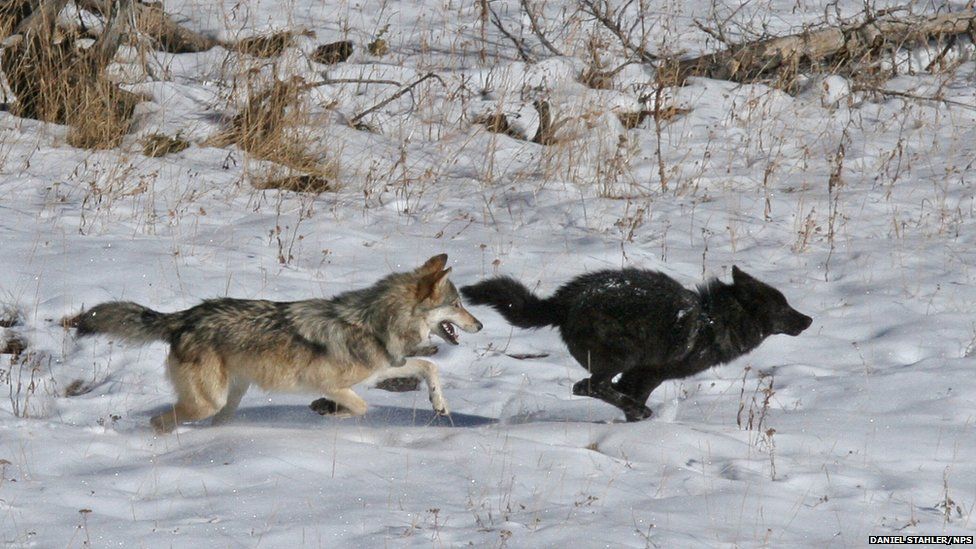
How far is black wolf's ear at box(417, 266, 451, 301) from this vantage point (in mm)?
6875

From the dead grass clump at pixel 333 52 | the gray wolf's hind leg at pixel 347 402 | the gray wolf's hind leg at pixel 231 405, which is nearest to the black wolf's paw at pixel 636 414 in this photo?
the gray wolf's hind leg at pixel 347 402

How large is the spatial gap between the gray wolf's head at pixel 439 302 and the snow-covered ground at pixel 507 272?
543mm

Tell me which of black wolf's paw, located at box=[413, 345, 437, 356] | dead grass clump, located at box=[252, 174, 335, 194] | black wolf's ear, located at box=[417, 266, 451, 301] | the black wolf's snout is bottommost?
black wolf's paw, located at box=[413, 345, 437, 356]

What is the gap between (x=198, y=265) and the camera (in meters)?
9.23

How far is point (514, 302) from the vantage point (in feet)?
22.9

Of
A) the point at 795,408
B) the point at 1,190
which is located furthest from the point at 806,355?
the point at 1,190

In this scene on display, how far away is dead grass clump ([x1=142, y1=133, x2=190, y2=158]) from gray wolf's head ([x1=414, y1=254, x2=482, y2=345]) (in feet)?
18.4

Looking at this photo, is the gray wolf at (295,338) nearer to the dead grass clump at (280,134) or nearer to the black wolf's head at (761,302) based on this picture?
the black wolf's head at (761,302)

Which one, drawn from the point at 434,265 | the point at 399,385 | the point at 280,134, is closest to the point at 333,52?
the point at 280,134

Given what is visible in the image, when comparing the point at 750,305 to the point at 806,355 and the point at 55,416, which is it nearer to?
the point at 806,355

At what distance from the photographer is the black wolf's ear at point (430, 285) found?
6.88 metres

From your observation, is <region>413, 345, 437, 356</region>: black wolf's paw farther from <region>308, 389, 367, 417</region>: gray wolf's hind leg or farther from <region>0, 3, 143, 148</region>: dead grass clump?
<region>0, 3, 143, 148</region>: dead grass clump

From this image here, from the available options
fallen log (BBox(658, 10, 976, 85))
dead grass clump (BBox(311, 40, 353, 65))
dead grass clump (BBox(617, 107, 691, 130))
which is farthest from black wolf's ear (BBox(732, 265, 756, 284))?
dead grass clump (BBox(311, 40, 353, 65))

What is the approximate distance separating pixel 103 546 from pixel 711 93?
1082cm
